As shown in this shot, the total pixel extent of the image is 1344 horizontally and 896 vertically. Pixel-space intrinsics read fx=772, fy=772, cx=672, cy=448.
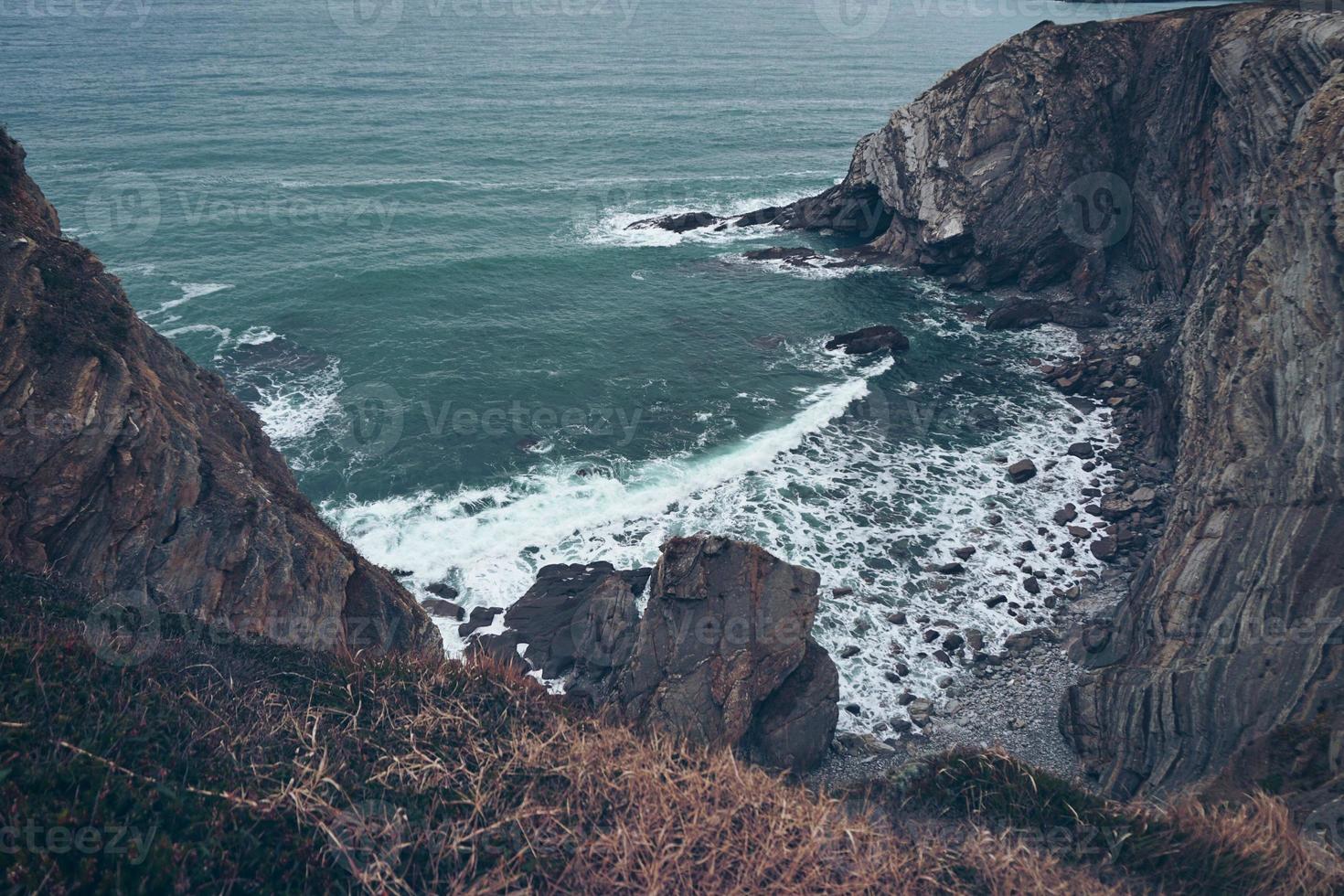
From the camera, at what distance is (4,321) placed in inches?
632

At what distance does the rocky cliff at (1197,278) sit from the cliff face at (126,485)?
18.7 metres

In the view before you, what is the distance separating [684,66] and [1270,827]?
10032 cm

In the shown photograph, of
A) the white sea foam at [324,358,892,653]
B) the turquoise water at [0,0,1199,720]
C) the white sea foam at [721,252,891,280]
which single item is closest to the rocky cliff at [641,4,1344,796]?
the white sea foam at [721,252,891,280]

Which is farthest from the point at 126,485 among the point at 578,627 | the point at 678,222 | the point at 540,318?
Result: the point at 678,222

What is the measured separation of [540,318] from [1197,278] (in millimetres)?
31743

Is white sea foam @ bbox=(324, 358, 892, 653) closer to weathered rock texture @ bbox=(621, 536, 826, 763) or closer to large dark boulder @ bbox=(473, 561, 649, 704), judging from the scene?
large dark boulder @ bbox=(473, 561, 649, 704)

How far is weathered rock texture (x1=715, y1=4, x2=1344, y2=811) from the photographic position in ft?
56.9

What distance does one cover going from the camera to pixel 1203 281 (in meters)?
30.0

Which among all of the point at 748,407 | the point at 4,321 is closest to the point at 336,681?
the point at 4,321

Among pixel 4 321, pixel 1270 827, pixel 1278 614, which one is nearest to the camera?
pixel 1270 827

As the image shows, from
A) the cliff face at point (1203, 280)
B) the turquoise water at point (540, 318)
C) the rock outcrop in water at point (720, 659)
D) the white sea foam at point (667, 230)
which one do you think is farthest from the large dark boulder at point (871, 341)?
the rock outcrop in water at point (720, 659)

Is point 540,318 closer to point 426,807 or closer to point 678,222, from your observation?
point 678,222

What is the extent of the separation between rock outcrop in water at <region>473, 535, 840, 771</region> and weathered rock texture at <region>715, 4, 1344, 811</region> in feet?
23.6

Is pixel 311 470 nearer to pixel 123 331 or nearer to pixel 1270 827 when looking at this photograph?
pixel 123 331
